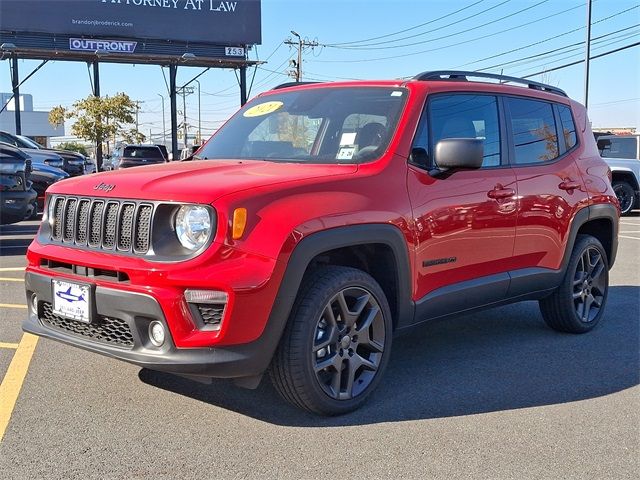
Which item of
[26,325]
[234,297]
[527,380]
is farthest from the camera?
[527,380]

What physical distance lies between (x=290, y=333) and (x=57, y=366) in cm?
188

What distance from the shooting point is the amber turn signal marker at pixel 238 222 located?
311 centimetres

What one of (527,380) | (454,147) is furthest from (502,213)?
(527,380)

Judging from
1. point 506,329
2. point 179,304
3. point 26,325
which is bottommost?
point 506,329

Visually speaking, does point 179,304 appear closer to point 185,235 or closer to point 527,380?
point 185,235

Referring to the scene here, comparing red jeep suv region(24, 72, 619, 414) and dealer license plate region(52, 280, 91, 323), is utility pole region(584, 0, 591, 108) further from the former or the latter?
dealer license plate region(52, 280, 91, 323)

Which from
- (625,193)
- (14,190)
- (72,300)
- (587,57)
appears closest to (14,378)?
(72,300)

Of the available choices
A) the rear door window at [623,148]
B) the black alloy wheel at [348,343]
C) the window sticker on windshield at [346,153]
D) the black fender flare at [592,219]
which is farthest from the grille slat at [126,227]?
the rear door window at [623,148]

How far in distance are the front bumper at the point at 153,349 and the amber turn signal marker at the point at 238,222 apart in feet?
1.60

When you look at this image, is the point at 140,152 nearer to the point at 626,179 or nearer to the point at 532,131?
the point at 626,179

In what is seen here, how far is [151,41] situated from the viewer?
34344mm

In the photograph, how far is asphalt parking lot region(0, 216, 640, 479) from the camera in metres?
3.02

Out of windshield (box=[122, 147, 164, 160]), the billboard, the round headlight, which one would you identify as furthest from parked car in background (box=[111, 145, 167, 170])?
the round headlight

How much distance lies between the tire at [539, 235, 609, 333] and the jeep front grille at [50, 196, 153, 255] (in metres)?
3.37
